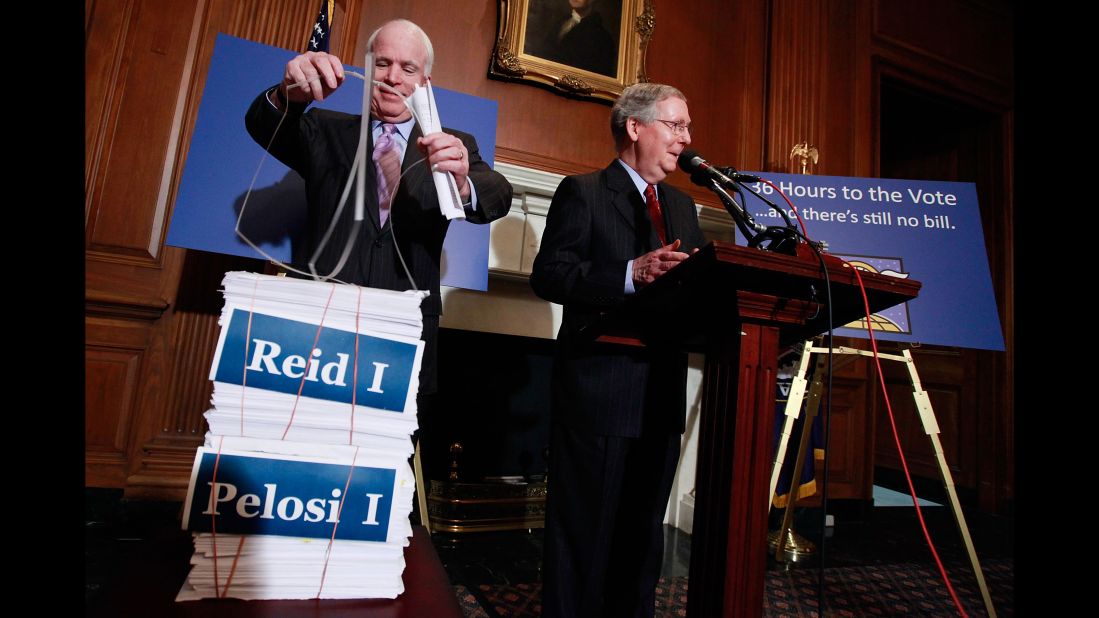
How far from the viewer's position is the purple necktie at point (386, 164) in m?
1.30

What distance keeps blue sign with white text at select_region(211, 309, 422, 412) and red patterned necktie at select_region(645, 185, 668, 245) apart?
908mm

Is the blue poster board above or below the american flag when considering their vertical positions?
below

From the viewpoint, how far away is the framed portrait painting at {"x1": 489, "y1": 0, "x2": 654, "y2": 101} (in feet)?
8.79

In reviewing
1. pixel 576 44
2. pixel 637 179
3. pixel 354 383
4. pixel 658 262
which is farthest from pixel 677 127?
pixel 576 44

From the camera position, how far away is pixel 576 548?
1202 mm

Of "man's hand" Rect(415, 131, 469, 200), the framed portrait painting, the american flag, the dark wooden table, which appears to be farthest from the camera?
the framed portrait painting

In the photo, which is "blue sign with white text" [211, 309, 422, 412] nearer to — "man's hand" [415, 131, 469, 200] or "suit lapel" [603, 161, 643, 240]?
"man's hand" [415, 131, 469, 200]

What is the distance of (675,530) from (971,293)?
156 cm

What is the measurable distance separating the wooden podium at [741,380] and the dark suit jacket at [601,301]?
0.33 meters

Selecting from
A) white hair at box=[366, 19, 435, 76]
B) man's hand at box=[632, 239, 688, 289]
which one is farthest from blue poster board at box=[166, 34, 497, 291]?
man's hand at box=[632, 239, 688, 289]

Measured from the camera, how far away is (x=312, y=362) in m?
0.57

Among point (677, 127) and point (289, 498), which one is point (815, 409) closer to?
point (677, 127)

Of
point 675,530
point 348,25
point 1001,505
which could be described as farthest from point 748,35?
point 1001,505

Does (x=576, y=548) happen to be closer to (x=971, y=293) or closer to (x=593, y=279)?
(x=593, y=279)
